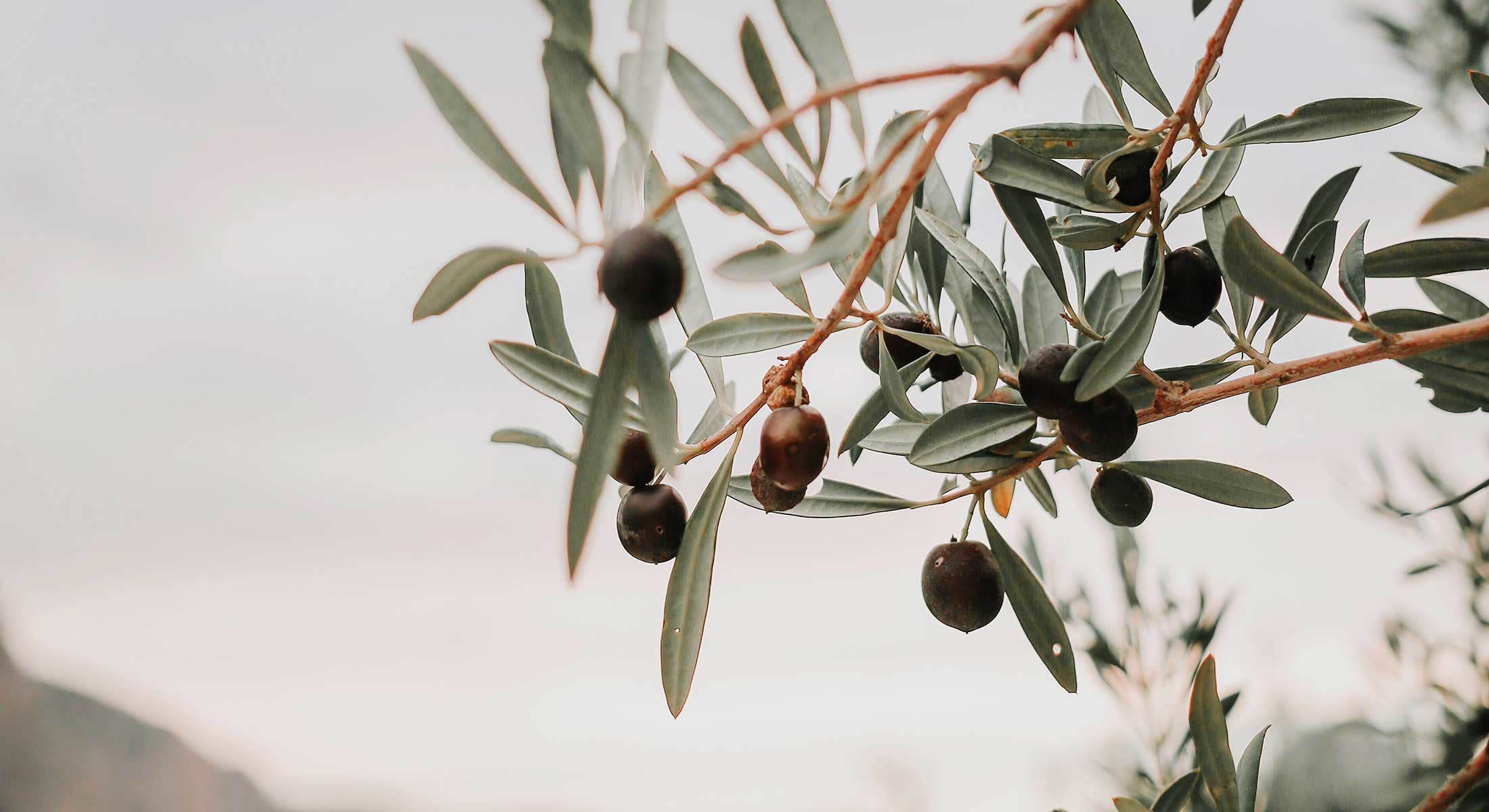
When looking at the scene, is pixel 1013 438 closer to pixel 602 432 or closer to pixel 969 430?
pixel 969 430

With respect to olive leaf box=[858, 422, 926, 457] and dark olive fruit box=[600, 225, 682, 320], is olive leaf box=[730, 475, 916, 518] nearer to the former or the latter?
olive leaf box=[858, 422, 926, 457]

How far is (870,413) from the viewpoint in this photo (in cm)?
50

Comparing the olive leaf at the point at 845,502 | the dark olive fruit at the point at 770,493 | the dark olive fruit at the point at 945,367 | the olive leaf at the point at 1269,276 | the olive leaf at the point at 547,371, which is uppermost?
the dark olive fruit at the point at 945,367

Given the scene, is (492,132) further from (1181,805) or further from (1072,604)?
(1072,604)

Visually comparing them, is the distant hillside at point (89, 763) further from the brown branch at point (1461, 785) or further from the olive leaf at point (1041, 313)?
the brown branch at point (1461, 785)

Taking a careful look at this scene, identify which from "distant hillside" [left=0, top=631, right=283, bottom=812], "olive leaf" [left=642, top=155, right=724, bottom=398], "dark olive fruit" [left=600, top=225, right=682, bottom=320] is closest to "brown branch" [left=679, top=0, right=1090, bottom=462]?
"dark olive fruit" [left=600, top=225, right=682, bottom=320]

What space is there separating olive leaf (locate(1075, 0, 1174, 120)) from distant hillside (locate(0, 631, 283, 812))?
18.8 feet

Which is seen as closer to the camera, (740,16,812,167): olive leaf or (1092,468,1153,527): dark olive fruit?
(740,16,812,167): olive leaf

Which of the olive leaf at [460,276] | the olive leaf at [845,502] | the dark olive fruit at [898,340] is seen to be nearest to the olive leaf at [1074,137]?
the dark olive fruit at [898,340]

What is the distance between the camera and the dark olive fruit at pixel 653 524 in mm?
521

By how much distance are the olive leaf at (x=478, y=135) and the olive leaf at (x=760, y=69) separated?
107 millimetres

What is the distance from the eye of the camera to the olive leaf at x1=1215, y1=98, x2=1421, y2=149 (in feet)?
1.80

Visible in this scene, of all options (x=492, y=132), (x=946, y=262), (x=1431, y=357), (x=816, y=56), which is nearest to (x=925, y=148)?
(x=816, y=56)

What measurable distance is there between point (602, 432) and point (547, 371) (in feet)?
0.57
